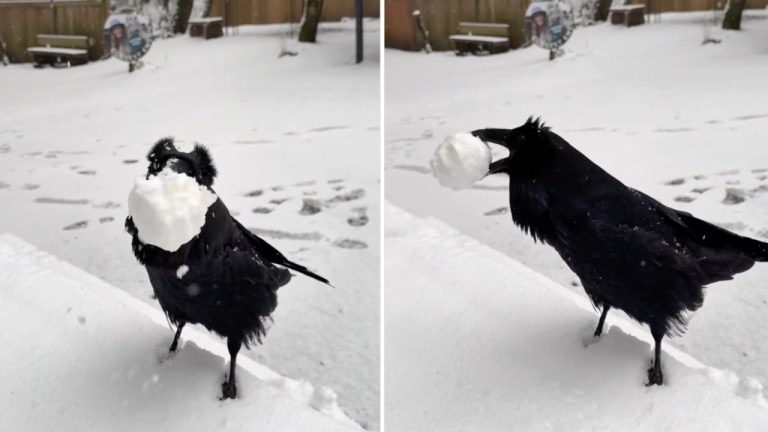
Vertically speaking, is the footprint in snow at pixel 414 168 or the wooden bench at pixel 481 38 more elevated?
the wooden bench at pixel 481 38

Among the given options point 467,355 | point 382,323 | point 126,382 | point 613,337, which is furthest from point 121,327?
point 613,337

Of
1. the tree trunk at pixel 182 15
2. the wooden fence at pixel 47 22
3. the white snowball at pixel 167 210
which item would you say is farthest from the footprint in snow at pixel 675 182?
the wooden fence at pixel 47 22

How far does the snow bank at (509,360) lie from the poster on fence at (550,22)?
1.30ft

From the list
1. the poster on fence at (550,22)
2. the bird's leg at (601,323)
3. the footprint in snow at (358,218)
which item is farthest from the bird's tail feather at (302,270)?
the poster on fence at (550,22)

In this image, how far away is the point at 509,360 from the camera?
1285 millimetres

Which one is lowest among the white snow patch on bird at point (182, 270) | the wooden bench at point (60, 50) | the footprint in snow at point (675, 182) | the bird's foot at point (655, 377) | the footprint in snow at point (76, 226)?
the bird's foot at point (655, 377)

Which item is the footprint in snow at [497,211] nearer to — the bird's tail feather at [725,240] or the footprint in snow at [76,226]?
the bird's tail feather at [725,240]

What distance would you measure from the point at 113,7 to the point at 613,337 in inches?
40.9

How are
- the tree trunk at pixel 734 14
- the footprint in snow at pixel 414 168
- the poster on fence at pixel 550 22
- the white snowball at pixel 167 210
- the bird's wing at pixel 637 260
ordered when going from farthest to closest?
the footprint in snow at pixel 414 168 < the poster on fence at pixel 550 22 < the tree trunk at pixel 734 14 < the bird's wing at pixel 637 260 < the white snowball at pixel 167 210

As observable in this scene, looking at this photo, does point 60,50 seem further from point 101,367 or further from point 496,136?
point 496,136

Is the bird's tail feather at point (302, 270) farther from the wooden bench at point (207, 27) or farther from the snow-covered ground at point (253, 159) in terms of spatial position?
the wooden bench at point (207, 27)

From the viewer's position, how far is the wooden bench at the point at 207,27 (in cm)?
136

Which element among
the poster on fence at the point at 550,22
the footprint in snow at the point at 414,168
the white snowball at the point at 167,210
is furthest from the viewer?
the footprint in snow at the point at 414,168

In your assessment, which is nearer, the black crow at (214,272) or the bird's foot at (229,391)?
the black crow at (214,272)
